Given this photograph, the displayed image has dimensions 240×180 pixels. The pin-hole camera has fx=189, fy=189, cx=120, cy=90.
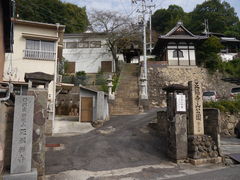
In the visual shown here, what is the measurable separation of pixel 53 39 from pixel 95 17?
Result: 14746mm

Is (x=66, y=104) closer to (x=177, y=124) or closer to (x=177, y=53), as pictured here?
(x=177, y=124)

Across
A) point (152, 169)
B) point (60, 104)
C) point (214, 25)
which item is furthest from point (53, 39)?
point (214, 25)

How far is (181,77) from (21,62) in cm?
Result: 1910

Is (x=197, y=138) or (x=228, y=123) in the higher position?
(x=197, y=138)

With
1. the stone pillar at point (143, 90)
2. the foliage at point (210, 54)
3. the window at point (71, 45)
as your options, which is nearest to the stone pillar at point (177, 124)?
the stone pillar at point (143, 90)

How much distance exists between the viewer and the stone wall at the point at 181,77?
2464 cm

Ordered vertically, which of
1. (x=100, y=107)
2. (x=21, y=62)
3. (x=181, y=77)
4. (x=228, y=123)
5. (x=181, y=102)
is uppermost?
(x=21, y=62)

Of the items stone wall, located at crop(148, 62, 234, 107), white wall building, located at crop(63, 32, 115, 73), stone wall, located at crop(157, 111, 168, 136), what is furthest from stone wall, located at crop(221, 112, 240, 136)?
white wall building, located at crop(63, 32, 115, 73)

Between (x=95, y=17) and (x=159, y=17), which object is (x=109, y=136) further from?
(x=159, y=17)

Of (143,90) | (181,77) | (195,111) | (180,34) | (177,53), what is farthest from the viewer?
(180,34)

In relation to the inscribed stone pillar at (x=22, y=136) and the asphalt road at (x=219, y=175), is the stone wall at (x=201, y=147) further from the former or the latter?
the inscribed stone pillar at (x=22, y=136)

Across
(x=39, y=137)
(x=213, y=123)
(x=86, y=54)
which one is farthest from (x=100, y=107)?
(x=86, y=54)

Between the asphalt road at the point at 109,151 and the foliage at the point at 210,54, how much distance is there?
19.2 metres

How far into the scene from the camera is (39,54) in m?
15.5
